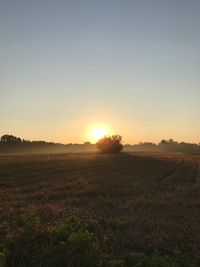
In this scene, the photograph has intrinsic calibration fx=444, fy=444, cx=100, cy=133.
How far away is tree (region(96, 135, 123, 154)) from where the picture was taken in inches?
4791

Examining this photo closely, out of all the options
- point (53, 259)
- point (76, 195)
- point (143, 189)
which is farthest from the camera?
point (143, 189)

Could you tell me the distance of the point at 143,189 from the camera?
27750 millimetres

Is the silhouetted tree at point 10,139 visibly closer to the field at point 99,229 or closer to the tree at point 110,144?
the tree at point 110,144

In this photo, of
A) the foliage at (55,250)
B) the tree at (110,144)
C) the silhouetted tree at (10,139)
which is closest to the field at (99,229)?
the foliage at (55,250)

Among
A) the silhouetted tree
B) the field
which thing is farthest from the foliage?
the silhouetted tree

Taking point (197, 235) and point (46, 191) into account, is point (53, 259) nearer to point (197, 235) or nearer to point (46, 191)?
point (197, 235)

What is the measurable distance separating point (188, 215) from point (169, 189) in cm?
1019

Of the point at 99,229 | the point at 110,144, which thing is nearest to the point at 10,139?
the point at 110,144

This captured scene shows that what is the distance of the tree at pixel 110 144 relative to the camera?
122 m

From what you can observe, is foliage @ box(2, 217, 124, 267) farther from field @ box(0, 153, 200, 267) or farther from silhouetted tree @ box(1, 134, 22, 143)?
silhouetted tree @ box(1, 134, 22, 143)

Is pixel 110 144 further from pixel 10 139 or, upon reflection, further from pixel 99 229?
pixel 99 229

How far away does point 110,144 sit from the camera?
399 feet

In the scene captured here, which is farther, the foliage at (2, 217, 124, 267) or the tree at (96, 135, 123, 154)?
the tree at (96, 135, 123, 154)

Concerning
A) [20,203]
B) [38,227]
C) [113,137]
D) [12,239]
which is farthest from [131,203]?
[113,137]
